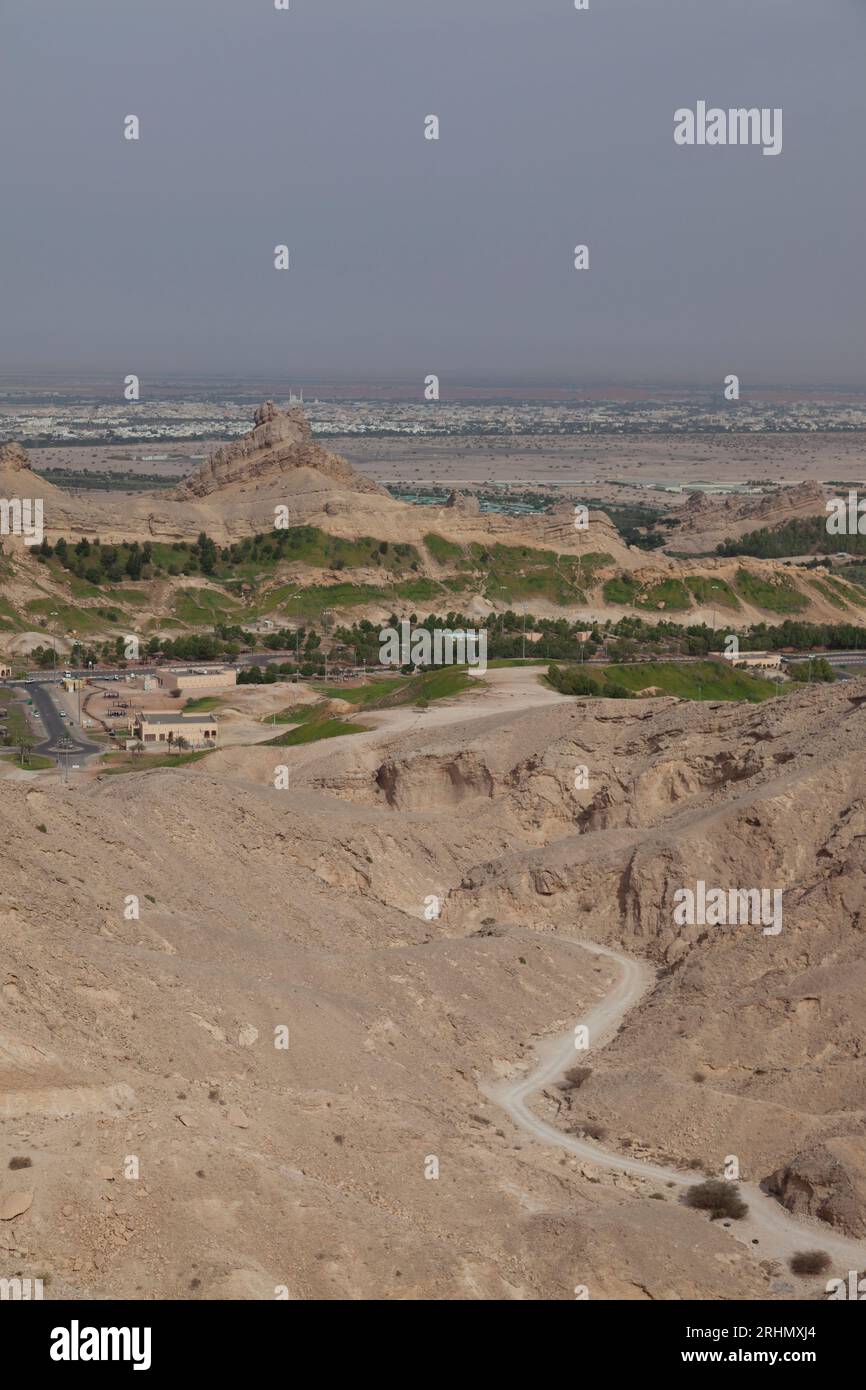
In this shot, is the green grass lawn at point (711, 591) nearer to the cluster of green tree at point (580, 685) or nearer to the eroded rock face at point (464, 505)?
the eroded rock face at point (464, 505)

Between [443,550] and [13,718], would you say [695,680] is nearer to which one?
[13,718]

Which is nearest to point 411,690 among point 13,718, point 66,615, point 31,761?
point 31,761

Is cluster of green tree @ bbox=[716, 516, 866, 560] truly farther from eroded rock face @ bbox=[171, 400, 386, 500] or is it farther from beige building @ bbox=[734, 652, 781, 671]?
beige building @ bbox=[734, 652, 781, 671]

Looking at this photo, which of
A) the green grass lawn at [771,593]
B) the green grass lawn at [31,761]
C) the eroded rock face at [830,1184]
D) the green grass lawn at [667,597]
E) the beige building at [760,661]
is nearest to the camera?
the eroded rock face at [830,1184]

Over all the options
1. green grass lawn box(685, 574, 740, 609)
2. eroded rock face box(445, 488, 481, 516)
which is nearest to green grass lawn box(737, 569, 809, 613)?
green grass lawn box(685, 574, 740, 609)

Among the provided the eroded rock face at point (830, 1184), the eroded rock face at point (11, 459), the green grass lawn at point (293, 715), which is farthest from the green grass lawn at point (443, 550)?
the eroded rock face at point (830, 1184)
